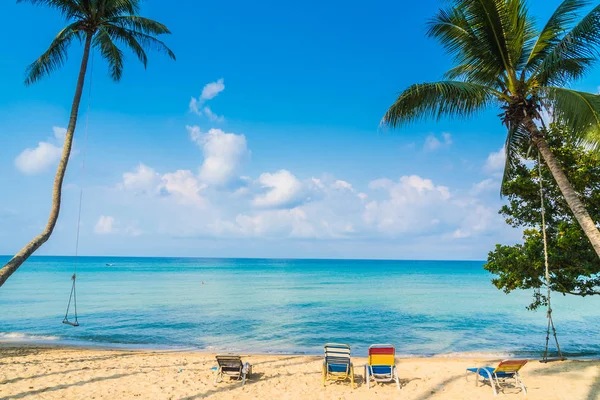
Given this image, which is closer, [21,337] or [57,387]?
[57,387]

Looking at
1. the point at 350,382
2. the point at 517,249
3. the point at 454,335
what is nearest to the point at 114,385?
the point at 350,382

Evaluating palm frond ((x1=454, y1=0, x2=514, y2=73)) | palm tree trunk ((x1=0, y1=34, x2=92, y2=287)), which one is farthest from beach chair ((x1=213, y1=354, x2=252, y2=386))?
palm frond ((x1=454, y1=0, x2=514, y2=73))

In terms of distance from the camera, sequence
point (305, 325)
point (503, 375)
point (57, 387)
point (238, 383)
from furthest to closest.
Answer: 1. point (305, 325)
2. point (238, 383)
3. point (503, 375)
4. point (57, 387)

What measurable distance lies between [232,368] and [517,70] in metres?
9.47

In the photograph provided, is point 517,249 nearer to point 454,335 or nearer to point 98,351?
point 454,335

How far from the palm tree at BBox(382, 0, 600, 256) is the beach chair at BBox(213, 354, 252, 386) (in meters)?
6.60

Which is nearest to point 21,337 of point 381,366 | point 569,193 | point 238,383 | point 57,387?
point 57,387

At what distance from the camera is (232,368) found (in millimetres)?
8625

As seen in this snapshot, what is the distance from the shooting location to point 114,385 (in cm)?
812

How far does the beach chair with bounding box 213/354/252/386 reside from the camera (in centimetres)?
842

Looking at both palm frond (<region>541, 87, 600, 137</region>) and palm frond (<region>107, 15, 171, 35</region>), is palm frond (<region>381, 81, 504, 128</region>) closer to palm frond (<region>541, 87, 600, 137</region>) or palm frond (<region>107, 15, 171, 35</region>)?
palm frond (<region>541, 87, 600, 137</region>)

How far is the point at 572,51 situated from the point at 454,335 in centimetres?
1317

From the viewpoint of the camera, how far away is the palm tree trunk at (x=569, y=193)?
6734 millimetres

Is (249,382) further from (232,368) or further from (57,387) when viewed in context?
(57,387)
